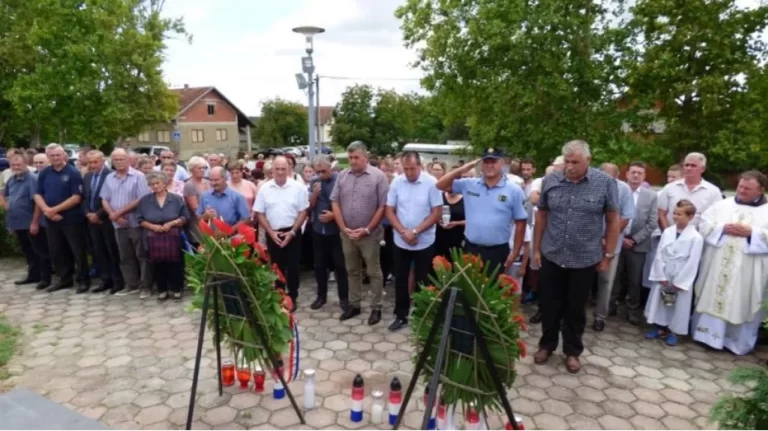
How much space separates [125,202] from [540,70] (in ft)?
31.8

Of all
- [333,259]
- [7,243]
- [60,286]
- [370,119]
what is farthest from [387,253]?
[370,119]

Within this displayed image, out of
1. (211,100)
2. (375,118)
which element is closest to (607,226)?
(375,118)

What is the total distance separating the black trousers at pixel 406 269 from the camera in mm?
5082

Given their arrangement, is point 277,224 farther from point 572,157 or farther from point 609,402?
point 609,402

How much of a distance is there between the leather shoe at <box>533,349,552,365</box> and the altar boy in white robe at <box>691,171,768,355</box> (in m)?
1.62

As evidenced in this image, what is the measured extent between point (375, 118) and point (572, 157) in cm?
2451

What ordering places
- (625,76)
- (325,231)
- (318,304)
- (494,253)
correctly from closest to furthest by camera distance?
(494,253) < (325,231) < (318,304) < (625,76)

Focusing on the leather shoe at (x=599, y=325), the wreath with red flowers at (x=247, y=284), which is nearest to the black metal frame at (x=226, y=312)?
the wreath with red flowers at (x=247, y=284)

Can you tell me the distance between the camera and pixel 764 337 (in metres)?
4.97

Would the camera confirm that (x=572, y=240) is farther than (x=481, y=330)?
Yes

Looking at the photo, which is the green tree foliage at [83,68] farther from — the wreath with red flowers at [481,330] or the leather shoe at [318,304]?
the wreath with red flowers at [481,330]

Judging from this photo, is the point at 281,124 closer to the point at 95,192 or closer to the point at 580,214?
the point at 95,192

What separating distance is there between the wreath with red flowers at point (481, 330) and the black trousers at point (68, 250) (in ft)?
18.0

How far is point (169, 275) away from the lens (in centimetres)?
629
